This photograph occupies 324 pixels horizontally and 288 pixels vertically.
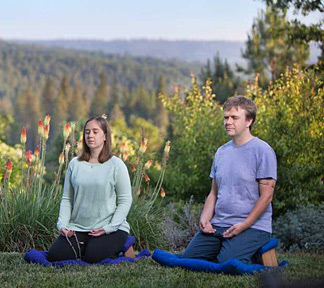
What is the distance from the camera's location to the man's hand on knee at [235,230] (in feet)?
16.1

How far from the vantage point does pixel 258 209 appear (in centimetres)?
492

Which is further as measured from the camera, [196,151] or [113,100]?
[113,100]

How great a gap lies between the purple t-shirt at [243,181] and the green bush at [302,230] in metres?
3.50

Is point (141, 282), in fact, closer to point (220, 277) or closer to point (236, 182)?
point (220, 277)

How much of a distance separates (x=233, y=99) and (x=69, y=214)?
1687 mm

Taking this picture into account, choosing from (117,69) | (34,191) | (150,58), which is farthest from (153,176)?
(150,58)

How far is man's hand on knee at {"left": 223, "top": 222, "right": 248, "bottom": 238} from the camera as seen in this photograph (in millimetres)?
4922

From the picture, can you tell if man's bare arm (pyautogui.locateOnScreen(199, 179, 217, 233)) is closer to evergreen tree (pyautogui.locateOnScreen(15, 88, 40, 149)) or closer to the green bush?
the green bush

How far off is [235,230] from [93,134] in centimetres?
141

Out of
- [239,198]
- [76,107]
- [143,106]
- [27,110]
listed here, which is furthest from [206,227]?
[143,106]

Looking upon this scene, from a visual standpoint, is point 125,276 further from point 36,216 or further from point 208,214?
point 36,216

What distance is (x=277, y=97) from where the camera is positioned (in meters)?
12.8

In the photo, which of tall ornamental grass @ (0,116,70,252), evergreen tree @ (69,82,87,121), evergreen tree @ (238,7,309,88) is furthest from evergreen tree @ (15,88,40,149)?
tall ornamental grass @ (0,116,70,252)

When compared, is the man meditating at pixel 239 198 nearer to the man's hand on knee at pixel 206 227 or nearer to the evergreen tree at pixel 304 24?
the man's hand on knee at pixel 206 227
